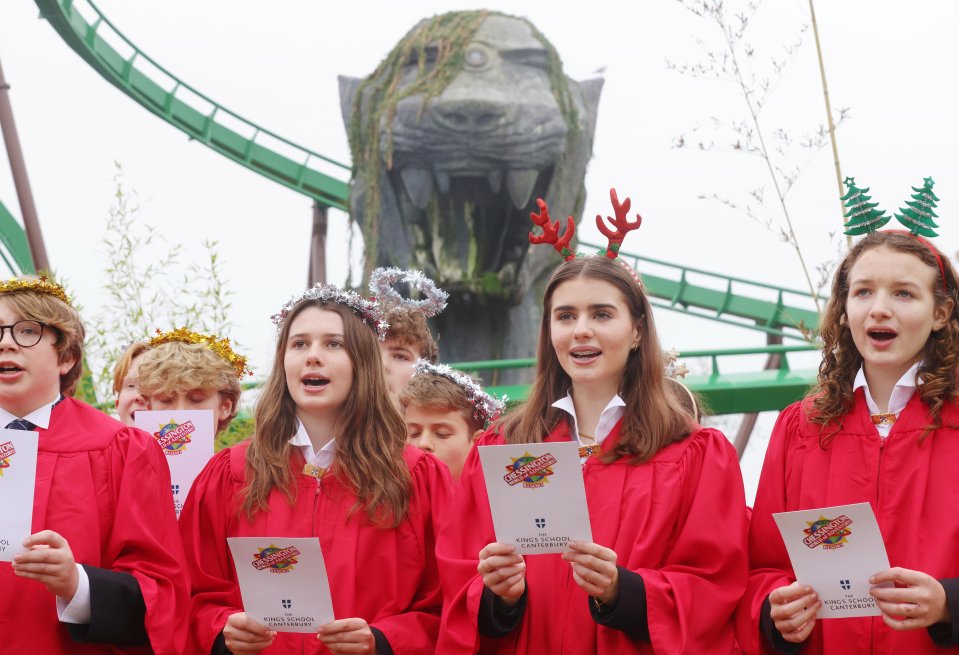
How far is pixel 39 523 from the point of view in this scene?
12.3 ft

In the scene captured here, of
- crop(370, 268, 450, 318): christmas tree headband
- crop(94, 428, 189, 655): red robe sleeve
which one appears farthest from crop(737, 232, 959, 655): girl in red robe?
crop(370, 268, 450, 318): christmas tree headband

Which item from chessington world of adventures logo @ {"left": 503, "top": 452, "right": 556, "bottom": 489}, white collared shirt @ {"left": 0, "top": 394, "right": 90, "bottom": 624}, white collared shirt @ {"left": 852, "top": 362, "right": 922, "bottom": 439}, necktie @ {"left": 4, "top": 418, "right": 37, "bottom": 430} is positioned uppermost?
white collared shirt @ {"left": 852, "top": 362, "right": 922, "bottom": 439}

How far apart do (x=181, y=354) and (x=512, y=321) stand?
727cm

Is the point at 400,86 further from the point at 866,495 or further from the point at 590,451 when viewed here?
the point at 866,495

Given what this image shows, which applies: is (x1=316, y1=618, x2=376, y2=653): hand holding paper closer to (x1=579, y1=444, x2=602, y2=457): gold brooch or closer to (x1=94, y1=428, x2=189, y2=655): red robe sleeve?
(x1=94, y1=428, x2=189, y2=655): red robe sleeve

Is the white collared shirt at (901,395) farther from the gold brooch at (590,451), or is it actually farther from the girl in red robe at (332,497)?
the girl in red robe at (332,497)

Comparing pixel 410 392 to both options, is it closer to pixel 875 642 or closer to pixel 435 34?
pixel 875 642

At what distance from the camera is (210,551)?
4.00 m

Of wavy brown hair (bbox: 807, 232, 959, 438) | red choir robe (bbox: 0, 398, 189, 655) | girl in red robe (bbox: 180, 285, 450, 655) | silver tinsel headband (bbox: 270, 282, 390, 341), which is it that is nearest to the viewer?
wavy brown hair (bbox: 807, 232, 959, 438)

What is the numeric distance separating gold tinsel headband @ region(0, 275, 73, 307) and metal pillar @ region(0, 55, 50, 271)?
7.80 metres

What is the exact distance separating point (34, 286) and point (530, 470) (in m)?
1.67

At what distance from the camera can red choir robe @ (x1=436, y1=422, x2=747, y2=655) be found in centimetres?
→ 358

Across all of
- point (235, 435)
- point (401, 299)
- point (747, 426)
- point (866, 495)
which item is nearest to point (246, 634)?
point (866, 495)

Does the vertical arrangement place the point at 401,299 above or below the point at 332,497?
above
